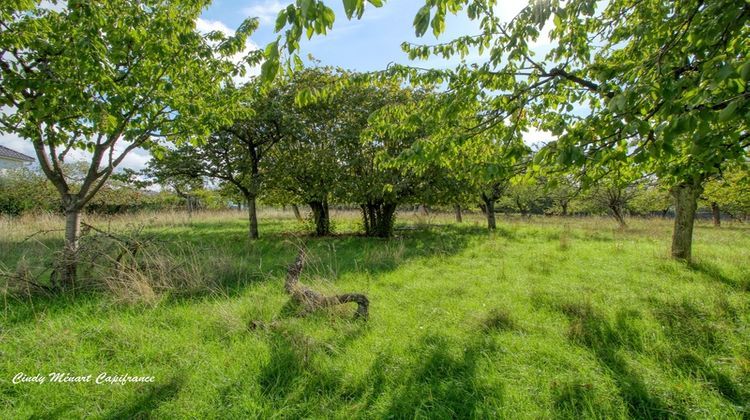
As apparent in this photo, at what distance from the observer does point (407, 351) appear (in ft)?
10.7

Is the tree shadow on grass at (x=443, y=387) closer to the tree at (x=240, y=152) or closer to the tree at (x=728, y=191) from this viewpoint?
the tree at (x=240, y=152)

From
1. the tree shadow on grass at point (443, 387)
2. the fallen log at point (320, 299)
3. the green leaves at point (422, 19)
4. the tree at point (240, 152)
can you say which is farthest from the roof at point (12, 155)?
the green leaves at point (422, 19)

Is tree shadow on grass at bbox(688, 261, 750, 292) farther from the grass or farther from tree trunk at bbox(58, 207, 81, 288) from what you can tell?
tree trunk at bbox(58, 207, 81, 288)

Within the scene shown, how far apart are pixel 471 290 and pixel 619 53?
407 centimetres

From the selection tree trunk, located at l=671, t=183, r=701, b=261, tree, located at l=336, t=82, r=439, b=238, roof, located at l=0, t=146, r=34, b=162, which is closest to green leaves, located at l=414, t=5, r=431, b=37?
tree, located at l=336, t=82, r=439, b=238

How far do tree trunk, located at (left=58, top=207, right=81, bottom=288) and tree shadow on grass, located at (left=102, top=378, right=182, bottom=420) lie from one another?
3.59 meters

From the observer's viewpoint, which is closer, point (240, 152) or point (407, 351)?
point (407, 351)

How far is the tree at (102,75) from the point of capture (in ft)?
11.5

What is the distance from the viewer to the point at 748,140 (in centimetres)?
316

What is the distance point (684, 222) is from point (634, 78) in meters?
7.28

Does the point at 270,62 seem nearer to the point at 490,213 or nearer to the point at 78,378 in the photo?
the point at 78,378

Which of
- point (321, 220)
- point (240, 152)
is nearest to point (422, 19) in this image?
point (240, 152)

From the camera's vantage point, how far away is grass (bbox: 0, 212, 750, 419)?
2.46m

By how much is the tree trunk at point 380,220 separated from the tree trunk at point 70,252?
843 cm
